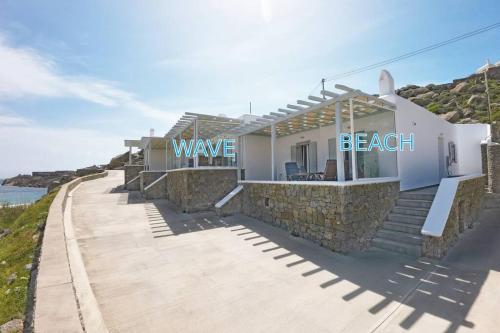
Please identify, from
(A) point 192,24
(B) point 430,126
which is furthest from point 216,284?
(B) point 430,126

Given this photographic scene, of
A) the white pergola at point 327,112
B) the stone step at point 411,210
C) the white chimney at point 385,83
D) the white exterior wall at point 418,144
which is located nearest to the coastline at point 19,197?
the white pergola at point 327,112

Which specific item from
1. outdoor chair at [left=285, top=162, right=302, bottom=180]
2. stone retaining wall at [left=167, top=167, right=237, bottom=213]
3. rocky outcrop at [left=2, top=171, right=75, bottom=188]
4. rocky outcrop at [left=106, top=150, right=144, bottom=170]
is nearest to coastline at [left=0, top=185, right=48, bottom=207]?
rocky outcrop at [left=106, top=150, right=144, bottom=170]

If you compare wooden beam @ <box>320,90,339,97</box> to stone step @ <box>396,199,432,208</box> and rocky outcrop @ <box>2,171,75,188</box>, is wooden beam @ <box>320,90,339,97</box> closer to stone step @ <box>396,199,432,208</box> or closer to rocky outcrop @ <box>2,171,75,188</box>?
stone step @ <box>396,199,432,208</box>

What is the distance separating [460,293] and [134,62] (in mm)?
11484

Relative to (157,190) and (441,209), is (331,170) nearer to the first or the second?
(441,209)

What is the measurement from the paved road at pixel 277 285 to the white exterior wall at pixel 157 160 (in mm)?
13402

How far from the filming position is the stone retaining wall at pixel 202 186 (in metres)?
10.5

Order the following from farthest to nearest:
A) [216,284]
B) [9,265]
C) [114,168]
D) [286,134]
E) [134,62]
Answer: [114,168] → [286,134] → [134,62] → [9,265] → [216,284]

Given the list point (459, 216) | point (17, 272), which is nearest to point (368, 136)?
point (459, 216)

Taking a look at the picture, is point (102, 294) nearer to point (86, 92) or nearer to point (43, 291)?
point (43, 291)

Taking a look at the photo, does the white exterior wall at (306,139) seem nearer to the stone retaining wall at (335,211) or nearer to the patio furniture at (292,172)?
the patio furniture at (292,172)

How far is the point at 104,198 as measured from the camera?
13.6m

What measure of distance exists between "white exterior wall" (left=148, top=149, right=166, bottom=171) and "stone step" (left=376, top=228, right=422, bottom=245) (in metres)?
18.1

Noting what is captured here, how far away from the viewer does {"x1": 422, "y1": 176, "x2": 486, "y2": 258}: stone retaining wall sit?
557 centimetres
